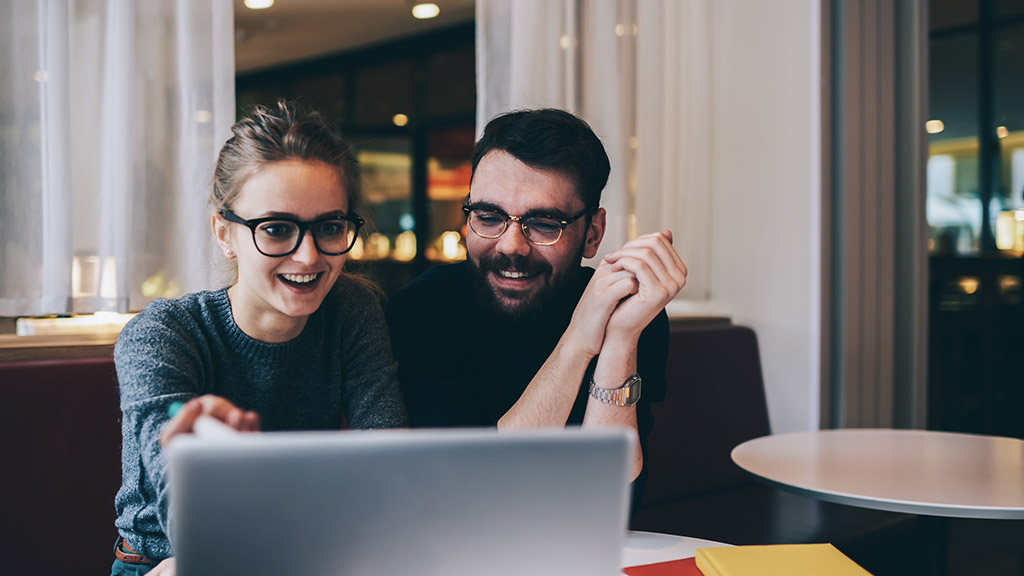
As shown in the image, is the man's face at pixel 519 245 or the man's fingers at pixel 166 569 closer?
the man's fingers at pixel 166 569

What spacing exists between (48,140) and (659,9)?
6.50ft

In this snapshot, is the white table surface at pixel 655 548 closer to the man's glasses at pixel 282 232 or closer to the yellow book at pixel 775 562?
the yellow book at pixel 775 562

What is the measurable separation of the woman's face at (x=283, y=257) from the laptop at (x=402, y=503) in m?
0.68

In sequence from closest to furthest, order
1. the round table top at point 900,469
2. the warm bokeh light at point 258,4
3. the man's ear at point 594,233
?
the round table top at point 900,469 → the man's ear at point 594,233 → the warm bokeh light at point 258,4

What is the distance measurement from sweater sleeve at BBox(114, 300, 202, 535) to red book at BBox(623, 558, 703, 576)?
59 centimetres

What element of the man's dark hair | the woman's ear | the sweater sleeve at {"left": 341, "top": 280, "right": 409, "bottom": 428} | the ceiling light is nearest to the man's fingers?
the sweater sleeve at {"left": 341, "top": 280, "right": 409, "bottom": 428}

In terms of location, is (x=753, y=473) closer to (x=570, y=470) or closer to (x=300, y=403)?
(x=300, y=403)

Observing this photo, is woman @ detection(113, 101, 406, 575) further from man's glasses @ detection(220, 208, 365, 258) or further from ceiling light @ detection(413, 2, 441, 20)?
ceiling light @ detection(413, 2, 441, 20)

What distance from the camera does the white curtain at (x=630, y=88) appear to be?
238cm

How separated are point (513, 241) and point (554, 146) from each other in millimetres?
200

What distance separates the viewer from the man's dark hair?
1.46m

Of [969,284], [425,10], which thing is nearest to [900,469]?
[969,284]

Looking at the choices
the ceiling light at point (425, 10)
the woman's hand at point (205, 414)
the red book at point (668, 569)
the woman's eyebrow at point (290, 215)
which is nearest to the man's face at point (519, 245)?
the woman's eyebrow at point (290, 215)

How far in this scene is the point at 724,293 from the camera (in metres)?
3.03
